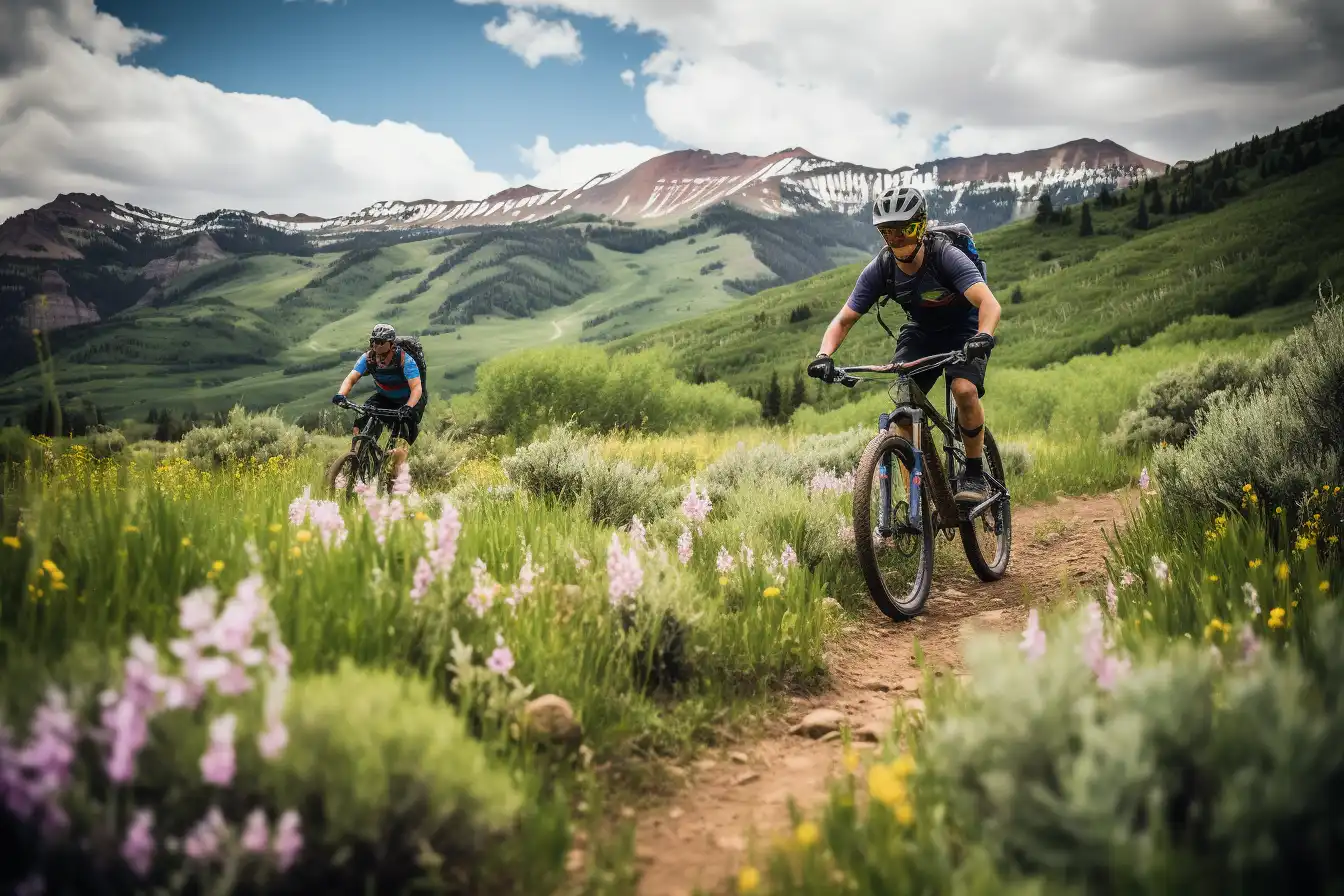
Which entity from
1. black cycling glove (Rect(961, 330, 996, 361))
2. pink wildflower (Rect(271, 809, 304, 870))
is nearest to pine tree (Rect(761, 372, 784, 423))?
black cycling glove (Rect(961, 330, 996, 361))

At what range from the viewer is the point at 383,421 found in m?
10.5

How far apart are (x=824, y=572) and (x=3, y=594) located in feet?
16.2

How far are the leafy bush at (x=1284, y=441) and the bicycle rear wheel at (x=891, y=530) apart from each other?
2070 mm

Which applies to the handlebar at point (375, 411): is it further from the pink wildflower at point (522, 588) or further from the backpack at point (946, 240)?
the pink wildflower at point (522, 588)

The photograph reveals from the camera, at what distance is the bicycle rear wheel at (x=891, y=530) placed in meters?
5.32

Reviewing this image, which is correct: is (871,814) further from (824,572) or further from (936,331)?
(936,331)

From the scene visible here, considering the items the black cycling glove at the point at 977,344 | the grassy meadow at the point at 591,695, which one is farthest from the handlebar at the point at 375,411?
the black cycling glove at the point at 977,344

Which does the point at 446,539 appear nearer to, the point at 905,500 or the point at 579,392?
the point at 905,500

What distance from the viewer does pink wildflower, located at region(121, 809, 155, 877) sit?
163 centimetres

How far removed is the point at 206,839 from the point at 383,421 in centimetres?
943

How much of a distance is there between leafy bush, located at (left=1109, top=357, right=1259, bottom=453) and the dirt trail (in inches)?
281

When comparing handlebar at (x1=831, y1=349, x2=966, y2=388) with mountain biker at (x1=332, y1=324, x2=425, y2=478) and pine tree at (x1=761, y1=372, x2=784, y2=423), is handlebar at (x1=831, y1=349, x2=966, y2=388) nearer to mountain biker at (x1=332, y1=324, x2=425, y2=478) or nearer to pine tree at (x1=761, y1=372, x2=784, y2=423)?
mountain biker at (x1=332, y1=324, x2=425, y2=478)

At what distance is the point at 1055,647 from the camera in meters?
A: 2.26

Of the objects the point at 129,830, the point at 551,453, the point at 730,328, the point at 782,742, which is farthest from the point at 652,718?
the point at 730,328
